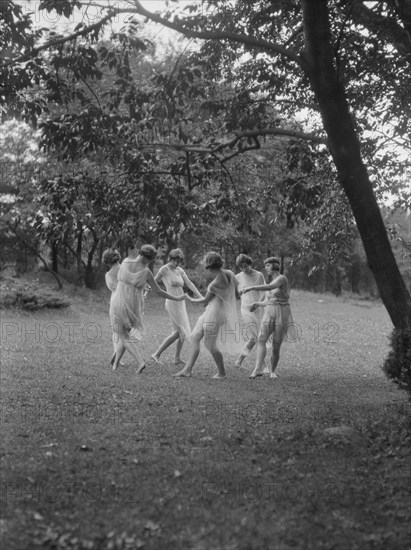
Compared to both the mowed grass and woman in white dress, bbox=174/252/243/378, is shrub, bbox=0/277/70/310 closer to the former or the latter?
the mowed grass

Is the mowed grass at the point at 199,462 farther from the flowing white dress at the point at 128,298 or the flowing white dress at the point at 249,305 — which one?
the flowing white dress at the point at 249,305

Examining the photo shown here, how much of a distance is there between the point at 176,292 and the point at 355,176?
22.0 ft

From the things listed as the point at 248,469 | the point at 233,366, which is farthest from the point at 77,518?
the point at 233,366

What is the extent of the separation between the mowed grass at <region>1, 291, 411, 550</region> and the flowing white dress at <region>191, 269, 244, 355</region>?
0.79 meters

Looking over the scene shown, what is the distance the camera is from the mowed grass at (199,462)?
482 cm

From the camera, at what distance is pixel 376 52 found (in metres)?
10.3

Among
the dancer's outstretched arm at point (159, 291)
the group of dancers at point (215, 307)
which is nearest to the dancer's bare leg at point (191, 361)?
the group of dancers at point (215, 307)

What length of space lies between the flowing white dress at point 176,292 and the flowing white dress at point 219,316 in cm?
186

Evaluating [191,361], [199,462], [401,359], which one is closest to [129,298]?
[191,361]

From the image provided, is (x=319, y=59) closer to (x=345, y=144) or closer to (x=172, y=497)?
(x=345, y=144)

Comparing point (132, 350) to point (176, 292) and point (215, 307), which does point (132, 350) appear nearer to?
point (215, 307)

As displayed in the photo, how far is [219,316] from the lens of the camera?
12438mm

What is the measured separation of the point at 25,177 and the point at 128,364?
57.2ft

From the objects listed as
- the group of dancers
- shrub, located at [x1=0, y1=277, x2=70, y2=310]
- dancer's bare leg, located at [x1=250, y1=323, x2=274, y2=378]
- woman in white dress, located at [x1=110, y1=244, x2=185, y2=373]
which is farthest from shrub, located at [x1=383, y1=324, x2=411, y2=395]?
shrub, located at [x1=0, y1=277, x2=70, y2=310]
